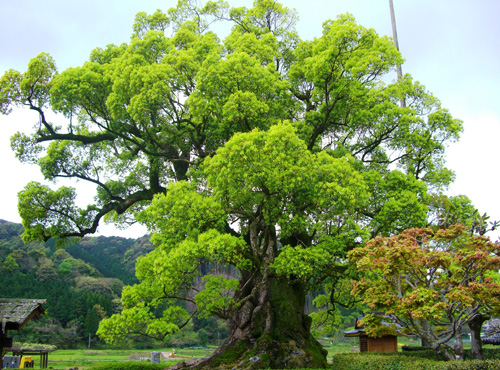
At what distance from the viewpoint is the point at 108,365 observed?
1511cm

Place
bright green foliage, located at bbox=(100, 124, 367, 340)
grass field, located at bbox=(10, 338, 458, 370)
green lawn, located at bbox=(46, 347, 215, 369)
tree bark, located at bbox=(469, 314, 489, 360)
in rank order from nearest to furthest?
1. tree bark, located at bbox=(469, 314, 489, 360)
2. bright green foliage, located at bbox=(100, 124, 367, 340)
3. grass field, located at bbox=(10, 338, 458, 370)
4. green lawn, located at bbox=(46, 347, 215, 369)

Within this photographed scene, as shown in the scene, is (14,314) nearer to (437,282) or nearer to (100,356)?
(437,282)

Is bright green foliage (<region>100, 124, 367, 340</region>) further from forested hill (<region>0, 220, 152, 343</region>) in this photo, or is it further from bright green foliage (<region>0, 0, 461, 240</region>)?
forested hill (<region>0, 220, 152, 343</region>)

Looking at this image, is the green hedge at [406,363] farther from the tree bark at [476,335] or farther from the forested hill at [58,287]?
the forested hill at [58,287]

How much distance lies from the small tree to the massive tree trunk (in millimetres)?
3268

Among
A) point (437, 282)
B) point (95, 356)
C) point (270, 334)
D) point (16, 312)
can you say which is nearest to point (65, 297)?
point (95, 356)

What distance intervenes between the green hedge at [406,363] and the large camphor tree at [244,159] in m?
1.93

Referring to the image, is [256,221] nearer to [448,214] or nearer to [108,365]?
[448,214]

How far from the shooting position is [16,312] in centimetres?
973

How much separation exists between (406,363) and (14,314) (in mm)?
8768

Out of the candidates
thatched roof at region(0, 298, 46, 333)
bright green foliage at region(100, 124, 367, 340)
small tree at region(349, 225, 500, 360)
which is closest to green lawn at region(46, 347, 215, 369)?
bright green foliage at region(100, 124, 367, 340)

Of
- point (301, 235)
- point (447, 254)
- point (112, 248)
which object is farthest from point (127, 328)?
point (112, 248)

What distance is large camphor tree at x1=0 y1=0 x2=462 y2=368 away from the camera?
39.2 feet

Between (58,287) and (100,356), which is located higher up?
(58,287)
